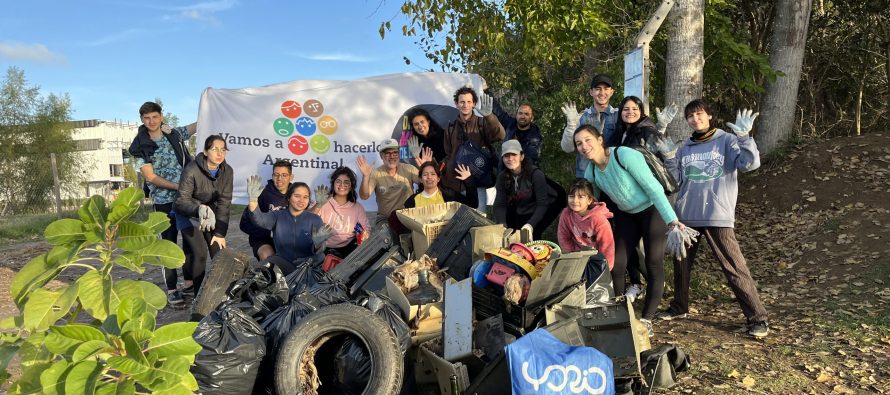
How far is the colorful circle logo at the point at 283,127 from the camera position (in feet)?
24.6

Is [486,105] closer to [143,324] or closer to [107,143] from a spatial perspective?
[143,324]

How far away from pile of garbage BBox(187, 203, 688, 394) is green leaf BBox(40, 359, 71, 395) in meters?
1.94

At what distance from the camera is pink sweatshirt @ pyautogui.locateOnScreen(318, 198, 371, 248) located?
580cm

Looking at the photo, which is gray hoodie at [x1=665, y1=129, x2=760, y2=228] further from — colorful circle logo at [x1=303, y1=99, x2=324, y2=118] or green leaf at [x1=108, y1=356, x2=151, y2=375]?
colorful circle logo at [x1=303, y1=99, x2=324, y2=118]

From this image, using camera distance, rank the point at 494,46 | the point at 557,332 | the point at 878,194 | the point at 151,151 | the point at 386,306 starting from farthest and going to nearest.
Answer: the point at 494,46
the point at 878,194
the point at 151,151
the point at 386,306
the point at 557,332

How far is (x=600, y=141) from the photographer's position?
4.66m

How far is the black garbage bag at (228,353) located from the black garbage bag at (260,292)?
1.31ft

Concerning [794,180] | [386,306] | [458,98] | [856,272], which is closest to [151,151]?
[458,98]

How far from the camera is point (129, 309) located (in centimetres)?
154

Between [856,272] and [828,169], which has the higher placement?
[828,169]

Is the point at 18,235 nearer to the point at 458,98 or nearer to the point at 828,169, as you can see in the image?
the point at 458,98

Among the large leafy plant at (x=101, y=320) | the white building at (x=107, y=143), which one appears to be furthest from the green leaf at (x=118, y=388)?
the white building at (x=107, y=143)

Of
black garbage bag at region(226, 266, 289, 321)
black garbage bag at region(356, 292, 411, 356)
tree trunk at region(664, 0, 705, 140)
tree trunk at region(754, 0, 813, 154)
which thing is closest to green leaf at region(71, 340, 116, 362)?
black garbage bag at region(356, 292, 411, 356)

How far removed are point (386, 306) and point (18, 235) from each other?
12638mm
